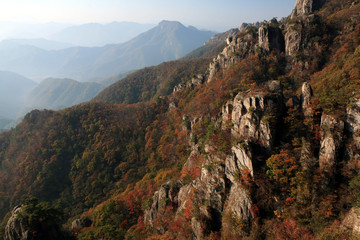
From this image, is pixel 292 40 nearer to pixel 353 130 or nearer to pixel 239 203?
pixel 353 130

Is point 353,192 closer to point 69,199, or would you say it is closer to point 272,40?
point 272,40

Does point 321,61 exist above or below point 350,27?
below

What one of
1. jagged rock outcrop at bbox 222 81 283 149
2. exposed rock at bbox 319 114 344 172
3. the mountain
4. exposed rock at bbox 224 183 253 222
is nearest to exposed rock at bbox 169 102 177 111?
the mountain

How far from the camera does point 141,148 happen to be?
7006 cm

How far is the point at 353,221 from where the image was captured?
1274cm

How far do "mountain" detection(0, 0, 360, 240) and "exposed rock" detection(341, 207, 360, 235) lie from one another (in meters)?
0.07

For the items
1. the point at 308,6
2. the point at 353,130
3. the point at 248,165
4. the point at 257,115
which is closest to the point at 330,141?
the point at 353,130

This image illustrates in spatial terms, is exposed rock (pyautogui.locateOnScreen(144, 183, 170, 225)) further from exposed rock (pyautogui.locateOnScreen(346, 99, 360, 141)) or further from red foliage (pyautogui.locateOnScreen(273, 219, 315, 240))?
exposed rock (pyautogui.locateOnScreen(346, 99, 360, 141))

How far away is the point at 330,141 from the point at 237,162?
8483mm

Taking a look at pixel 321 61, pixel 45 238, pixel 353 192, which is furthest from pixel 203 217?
pixel 321 61

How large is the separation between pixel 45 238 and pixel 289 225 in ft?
105

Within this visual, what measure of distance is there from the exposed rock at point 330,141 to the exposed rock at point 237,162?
6.10m

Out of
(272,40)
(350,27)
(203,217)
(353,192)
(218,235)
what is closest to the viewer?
(353,192)

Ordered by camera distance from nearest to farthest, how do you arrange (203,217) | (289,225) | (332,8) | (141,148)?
(289,225) < (203,217) < (332,8) < (141,148)
